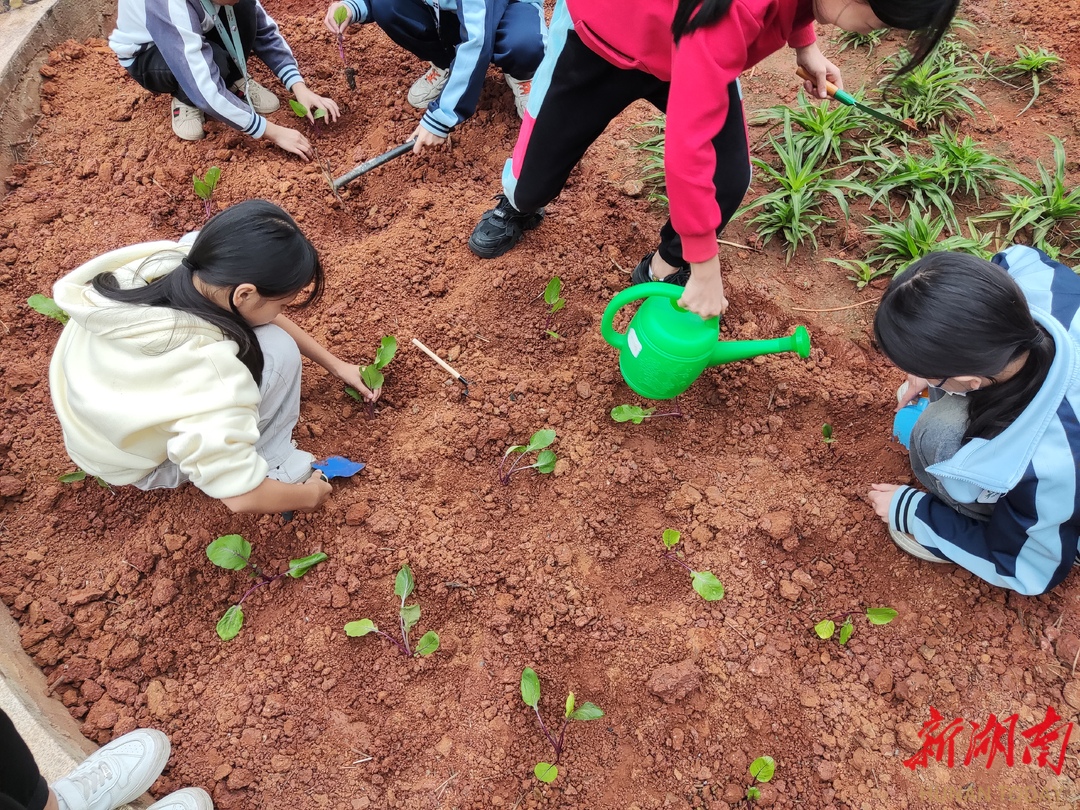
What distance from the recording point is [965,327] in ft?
4.51

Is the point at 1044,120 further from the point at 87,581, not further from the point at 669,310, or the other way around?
the point at 87,581

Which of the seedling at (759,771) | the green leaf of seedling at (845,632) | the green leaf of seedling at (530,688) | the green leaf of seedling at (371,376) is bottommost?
the seedling at (759,771)

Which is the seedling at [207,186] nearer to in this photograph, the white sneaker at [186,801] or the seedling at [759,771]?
the white sneaker at [186,801]

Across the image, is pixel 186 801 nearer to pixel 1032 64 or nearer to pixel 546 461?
pixel 546 461

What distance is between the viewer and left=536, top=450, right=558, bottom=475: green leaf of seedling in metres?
1.98

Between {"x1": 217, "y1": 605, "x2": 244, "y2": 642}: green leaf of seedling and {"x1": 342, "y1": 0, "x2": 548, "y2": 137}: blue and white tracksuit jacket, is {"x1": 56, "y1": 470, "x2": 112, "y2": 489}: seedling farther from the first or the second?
{"x1": 342, "y1": 0, "x2": 548, "y2": 137}: blue and white tracksuit jacket

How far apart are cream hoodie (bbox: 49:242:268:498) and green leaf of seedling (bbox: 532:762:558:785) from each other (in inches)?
36.7

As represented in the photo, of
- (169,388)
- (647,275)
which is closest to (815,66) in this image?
(647,275)

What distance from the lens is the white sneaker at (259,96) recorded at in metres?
2.88

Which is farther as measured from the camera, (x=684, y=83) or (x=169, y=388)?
(x=169, y=388)

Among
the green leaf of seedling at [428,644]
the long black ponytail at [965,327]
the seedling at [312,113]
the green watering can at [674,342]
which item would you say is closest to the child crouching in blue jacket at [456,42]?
the seedling at [312,113]

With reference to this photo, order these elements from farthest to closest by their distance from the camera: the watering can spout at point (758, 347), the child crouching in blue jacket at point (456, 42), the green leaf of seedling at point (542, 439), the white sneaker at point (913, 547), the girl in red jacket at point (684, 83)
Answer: the child crouching in blue jacket at point (456, 42)
the green leaf of seedling at point (542, 439)
the white sneaker at point (913, 547)
the watering can spout at point (758, 347)
the girl in red jacket at point (684, 83)

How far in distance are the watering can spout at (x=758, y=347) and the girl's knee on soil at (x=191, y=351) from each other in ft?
3.50

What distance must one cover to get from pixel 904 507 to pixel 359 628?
146 centimetres
